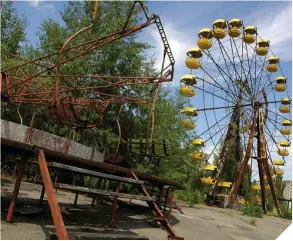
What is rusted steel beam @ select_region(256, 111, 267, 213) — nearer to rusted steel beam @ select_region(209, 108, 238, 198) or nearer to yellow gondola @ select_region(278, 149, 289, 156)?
rusted steel beam @ select_region(209, 108, 238, 198)

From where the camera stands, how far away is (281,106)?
28422 mm

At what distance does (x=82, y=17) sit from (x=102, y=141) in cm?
831

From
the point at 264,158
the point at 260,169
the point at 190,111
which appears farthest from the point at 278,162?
the point at 190,111

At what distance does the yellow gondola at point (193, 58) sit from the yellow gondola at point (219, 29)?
1828 millimetres

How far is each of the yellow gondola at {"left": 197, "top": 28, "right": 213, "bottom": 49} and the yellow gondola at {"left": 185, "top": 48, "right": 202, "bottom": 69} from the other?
52cm

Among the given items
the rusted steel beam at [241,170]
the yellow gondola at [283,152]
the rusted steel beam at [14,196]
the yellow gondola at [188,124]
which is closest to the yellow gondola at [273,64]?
the rusted steel beam at [241,170]

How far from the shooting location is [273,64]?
28031mm

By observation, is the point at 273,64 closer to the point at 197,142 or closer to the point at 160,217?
the point at 197,142

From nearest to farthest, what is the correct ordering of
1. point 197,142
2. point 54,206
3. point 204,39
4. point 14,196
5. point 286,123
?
point 54,206 → point 14,196 → point 204,39 → point 197,142 → point 286,123

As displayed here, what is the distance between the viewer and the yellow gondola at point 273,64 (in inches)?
1097

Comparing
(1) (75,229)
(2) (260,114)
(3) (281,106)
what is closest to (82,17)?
(2) (260,114)

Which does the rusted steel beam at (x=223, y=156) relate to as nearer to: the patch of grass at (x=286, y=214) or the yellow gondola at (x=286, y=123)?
the yellow gondola at (x=286, y=123)

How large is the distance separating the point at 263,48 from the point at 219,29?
4.41 meters

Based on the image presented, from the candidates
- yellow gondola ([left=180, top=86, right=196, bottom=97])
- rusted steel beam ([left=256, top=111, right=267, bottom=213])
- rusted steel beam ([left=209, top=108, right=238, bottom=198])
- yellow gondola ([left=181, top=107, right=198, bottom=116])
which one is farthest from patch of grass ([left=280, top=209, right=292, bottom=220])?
yellow gondola ([left=180, top=86, right=196, bottom=97])
